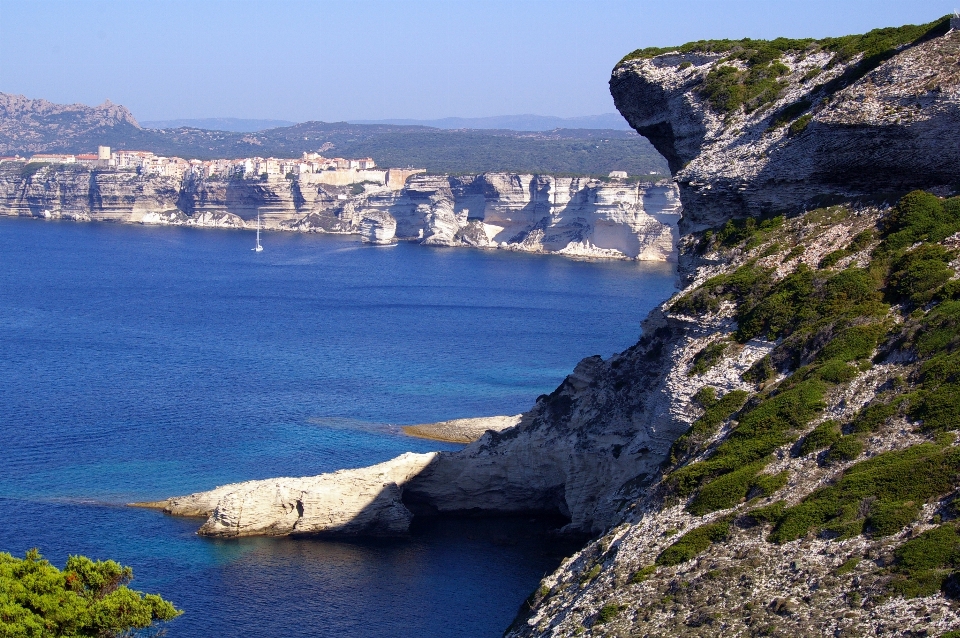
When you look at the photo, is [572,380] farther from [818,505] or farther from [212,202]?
[212,202]

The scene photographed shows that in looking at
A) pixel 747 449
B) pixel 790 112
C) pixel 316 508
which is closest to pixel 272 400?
pixel 316 508

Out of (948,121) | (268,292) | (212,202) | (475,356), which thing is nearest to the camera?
(948,121)

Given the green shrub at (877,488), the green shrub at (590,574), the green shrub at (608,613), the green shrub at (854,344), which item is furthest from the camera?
the green shrub at (854,344)

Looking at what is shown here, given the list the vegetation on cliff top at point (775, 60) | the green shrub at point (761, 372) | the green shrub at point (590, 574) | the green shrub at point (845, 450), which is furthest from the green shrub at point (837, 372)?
the vegetation on cliff top at point (775, 60)

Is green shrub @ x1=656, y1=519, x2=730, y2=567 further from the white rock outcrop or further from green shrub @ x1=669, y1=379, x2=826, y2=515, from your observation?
the white rock outcrop

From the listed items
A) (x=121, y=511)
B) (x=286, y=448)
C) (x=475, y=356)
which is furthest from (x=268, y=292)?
→ (x=121, y=511)

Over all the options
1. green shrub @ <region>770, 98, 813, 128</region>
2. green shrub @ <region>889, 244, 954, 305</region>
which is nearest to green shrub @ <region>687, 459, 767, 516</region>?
green shrub @ <region>889, 244, 954, 305</region>

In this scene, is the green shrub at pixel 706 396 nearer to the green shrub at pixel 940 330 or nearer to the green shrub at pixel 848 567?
the green shrub at pixel 940 330
